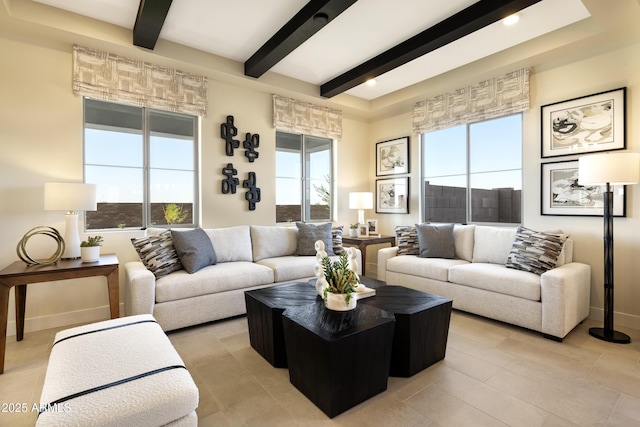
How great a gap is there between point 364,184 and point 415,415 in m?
4.21

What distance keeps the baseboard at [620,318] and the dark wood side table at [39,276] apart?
4.45 metres

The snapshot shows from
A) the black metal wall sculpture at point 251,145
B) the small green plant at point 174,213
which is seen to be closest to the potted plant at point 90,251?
the small green plant at point 174,213

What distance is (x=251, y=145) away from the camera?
4.18 metres

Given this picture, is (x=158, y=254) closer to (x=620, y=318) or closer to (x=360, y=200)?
(x=360, y=200)

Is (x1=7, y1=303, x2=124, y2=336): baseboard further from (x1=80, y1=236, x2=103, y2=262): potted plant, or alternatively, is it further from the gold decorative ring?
(x1=80, y1=236, x2=103, y2=262): potted plant

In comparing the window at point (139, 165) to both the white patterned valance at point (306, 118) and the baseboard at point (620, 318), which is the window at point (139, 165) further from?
the baseboard at point (620, 318)

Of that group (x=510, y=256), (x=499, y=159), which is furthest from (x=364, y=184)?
(x=510, y=256)

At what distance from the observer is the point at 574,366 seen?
2.23 m

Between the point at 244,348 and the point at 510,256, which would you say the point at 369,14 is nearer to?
the point at 510,256

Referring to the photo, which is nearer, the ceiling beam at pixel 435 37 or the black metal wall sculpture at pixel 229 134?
the ceiling beam at pixel 435 37

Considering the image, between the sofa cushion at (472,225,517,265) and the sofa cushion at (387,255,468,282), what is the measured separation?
0.21 m

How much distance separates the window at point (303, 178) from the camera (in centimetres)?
469

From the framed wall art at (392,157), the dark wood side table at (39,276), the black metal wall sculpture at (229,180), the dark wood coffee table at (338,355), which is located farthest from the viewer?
the framed wall art at (392,157)

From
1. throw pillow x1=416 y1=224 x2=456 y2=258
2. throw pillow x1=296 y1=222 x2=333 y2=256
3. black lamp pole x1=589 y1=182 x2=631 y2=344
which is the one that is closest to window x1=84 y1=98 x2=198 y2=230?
throw pillow x1=296 y1=222 x2=333 y2=256
